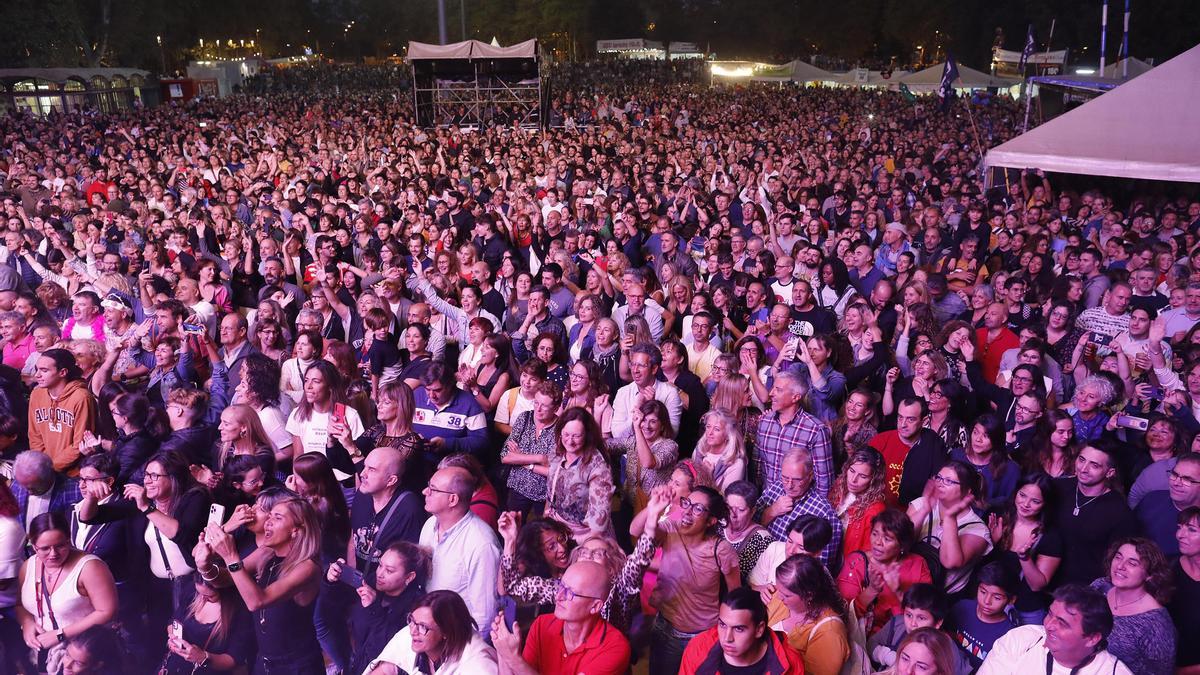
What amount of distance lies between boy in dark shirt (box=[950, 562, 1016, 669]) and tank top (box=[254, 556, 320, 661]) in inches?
96.6

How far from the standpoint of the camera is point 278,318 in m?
5.80

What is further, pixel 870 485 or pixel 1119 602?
pixel 870 485

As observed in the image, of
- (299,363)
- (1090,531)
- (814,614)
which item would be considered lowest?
(1090,531)

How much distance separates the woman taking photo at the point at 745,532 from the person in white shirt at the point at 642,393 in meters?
1.02

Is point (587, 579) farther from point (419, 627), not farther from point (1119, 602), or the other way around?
point (1119, 602)

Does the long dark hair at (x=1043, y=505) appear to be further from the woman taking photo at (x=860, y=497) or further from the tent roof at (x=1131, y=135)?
the tent roof at (x=1131, y=135)

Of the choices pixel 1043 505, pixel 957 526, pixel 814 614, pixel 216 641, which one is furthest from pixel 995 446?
pixel 216 641

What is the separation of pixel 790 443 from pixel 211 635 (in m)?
2.64

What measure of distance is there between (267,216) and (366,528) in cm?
617

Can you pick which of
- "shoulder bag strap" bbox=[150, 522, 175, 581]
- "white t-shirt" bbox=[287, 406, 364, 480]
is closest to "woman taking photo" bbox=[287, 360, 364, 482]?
"white t-shirt" bbox=[287, 406, 364, 480]

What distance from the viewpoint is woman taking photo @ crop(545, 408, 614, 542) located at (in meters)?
3.84

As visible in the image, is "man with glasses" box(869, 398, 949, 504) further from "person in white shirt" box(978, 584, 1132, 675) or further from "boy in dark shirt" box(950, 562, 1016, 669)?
"person in white shirt" box(978, 584, 1132, 675)

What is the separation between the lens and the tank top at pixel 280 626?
3303 mm

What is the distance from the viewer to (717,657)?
2.83 m
